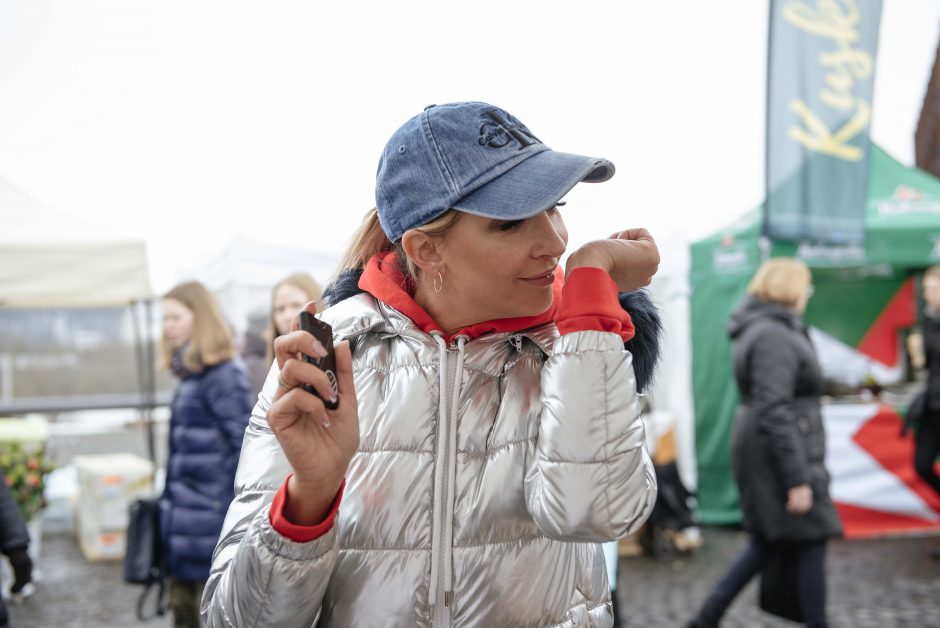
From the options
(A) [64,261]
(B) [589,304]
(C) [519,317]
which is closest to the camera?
(B) [589,304]

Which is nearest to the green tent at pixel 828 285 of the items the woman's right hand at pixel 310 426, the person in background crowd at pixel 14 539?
the person in background crowd at pixel 14 539

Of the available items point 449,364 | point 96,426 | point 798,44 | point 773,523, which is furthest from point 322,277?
point 96,426

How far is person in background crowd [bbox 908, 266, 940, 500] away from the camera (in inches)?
245

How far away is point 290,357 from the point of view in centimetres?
116

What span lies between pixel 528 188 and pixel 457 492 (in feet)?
1.59

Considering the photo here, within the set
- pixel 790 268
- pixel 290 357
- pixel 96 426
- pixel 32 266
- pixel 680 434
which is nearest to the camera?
pixel 290 357

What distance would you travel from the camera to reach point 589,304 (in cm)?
126

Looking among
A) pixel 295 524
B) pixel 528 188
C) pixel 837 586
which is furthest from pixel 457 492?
pixel 837 586

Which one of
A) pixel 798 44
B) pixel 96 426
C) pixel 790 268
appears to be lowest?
pixel 96 426

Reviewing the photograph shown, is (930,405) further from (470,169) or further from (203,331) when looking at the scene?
(470,169)

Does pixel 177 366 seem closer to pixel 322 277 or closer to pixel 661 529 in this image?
pixel 322 277

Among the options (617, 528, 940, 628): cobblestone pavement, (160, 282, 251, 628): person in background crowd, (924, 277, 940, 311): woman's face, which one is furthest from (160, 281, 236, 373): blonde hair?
(924, 277, 940, 311): woman's face

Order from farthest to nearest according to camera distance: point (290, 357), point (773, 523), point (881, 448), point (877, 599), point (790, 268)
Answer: point (881, 448)
point (877, 599)
point (790, 268)
point (773, 523)
point (290, 357)

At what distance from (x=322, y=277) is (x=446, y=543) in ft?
22.3
